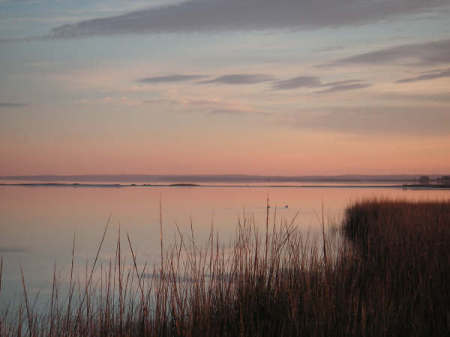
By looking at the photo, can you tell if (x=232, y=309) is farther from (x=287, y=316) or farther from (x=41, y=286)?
(x=41, y=286)

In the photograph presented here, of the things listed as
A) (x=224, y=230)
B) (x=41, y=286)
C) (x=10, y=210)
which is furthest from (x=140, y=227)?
(x=10, y=210)

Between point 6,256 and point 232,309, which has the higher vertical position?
point 232,309

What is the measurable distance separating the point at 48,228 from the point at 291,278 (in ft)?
41.9

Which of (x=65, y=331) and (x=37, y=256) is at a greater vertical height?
(x=65, y=331)

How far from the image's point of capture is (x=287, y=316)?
12.6ft

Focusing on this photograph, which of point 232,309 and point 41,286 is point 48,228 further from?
point 232,309

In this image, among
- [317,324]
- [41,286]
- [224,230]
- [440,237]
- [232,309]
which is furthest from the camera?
[224,230]

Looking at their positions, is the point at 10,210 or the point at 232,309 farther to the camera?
the point at 10,210

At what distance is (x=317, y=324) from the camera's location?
3410 millimetres

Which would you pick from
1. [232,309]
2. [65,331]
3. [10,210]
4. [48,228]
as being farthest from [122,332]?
[10,210]

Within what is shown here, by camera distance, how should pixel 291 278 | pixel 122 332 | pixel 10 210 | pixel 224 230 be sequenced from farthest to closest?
pixel 10 210 < pixel 224 230 < pixel 291 278 < pixel 122 332

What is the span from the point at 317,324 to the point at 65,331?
6.48ft

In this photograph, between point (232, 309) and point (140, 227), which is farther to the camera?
point (140, 227)

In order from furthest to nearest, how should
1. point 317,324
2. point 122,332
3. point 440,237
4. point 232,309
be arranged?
point 440,237
point 232,309
point 122,332
point 317,324
